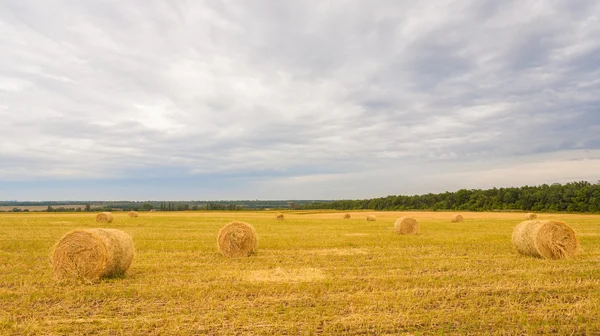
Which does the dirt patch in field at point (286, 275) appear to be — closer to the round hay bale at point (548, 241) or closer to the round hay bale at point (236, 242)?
the round hay bale at point (236, 242)

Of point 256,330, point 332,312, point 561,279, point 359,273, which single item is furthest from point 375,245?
point 256,330

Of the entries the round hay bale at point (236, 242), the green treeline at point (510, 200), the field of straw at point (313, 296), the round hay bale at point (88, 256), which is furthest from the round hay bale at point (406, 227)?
the green treeline at point (510, 200)

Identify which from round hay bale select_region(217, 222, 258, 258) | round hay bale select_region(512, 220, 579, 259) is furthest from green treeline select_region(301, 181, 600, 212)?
round hay bale select_region(217, 222, 258, 258)

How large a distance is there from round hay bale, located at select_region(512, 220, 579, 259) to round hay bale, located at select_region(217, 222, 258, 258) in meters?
8.66

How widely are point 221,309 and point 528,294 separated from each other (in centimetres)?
572

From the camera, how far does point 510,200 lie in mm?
64875

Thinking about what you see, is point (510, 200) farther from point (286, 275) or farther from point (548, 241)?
point (286, 275)

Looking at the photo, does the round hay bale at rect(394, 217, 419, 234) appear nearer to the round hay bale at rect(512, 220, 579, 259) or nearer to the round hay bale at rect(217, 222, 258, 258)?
the round hay bale at rect(512, 220, 579, 259)

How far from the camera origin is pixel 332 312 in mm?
6684

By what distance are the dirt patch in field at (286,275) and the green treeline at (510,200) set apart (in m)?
57.0

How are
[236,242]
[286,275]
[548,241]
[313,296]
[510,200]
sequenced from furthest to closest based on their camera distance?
[510,200], [236,242], [548,241], [286,275], [313,296]

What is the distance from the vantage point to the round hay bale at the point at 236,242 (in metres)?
13.4

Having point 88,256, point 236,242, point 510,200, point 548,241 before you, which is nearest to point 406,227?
point 548,241

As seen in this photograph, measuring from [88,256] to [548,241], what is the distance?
12.8m
